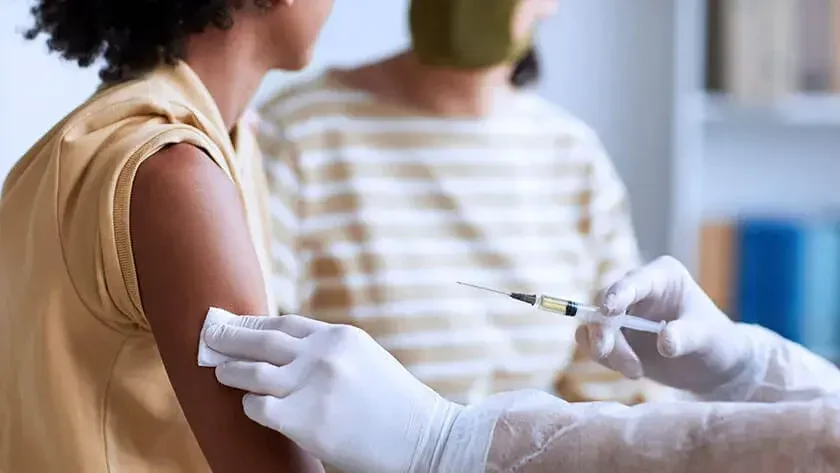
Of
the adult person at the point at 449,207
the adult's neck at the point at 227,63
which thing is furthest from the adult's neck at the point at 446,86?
the adult's neck at the point at 227,63

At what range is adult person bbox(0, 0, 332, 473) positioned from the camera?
74 cm

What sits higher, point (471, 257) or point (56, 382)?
point (56, 382)

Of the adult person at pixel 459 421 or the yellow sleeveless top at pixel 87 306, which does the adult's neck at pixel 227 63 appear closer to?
the yellow sleeveless top at pixel 87 306

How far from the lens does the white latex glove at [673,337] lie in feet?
2.95

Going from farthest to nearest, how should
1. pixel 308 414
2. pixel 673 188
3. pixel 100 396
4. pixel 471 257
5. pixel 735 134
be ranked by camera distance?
pixel 735 134 → pixel 673 188 → pixel 471 257 → pixel 100 396 → pixel 308 414

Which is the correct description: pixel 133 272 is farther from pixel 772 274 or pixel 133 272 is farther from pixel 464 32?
pixel 772 274

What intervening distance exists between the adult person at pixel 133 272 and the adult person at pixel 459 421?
4cm

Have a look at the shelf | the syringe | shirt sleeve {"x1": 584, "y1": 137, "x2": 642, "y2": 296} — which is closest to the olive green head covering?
shirt sleeve {"x1": 584, "y1": 137, "x2": 642, "y2": 296}

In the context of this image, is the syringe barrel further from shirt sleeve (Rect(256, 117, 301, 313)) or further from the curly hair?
shirt sleeve (Rect(256, 117, 301, 313))

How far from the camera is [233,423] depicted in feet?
2.41

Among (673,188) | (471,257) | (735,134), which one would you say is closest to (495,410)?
(471,257)

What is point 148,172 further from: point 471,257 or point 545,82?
point 545,82

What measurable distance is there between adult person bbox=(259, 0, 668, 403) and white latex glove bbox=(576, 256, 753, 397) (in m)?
0.55

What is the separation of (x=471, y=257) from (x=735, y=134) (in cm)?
117
